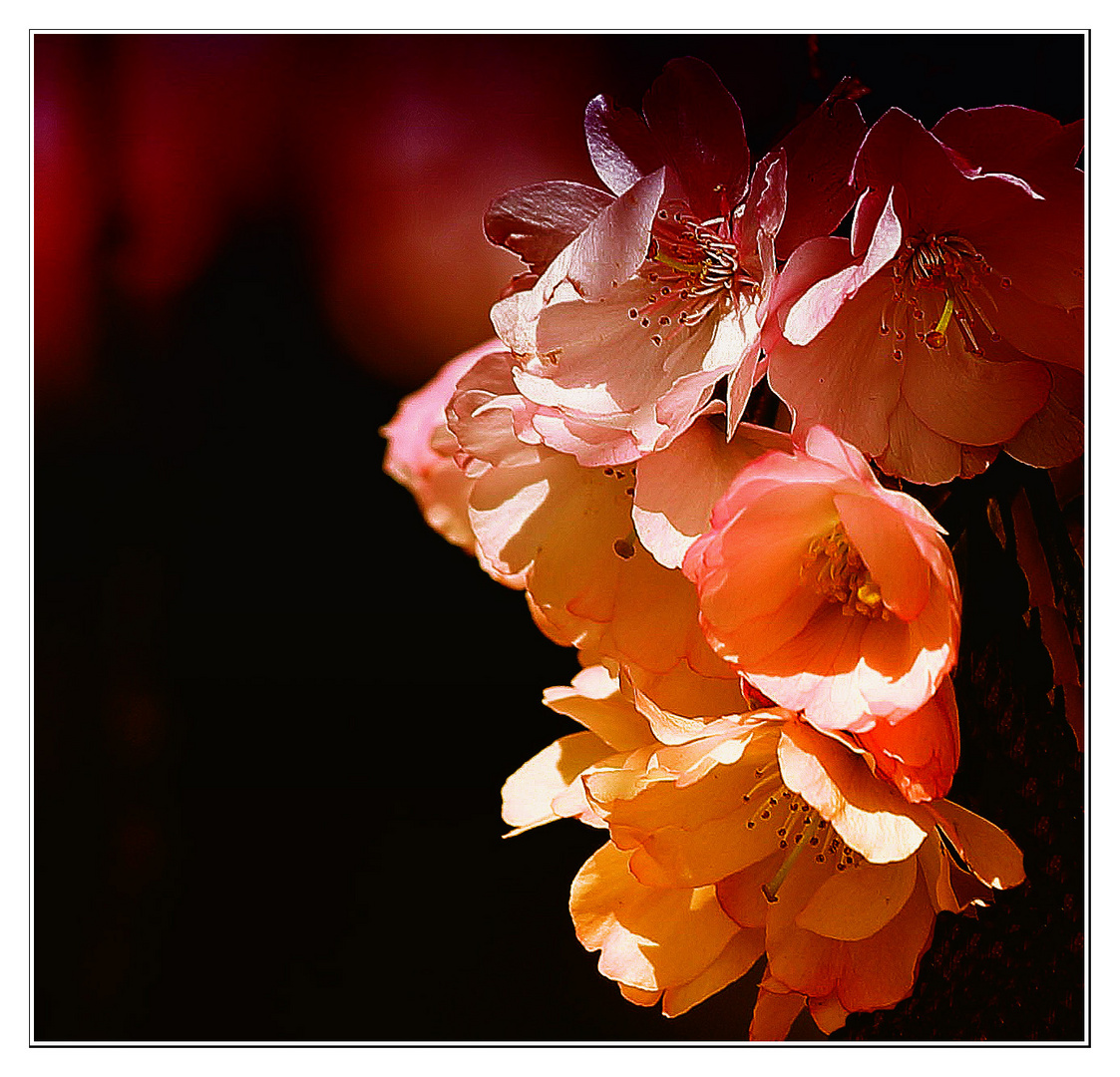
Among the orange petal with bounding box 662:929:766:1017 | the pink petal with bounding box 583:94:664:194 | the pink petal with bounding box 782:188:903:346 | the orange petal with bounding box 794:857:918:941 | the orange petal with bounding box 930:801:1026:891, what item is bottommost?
the orange petal with bounding box 662:929:766:1017

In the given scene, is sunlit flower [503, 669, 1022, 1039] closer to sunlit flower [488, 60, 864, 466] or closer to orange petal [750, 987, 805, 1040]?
orange petal [750, 987, 805, 1040]

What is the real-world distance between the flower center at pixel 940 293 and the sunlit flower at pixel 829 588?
85 mm

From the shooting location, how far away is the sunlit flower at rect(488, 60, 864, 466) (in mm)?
450

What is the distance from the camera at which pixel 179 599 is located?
0.64 metres

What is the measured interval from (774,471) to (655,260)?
0.42 ft

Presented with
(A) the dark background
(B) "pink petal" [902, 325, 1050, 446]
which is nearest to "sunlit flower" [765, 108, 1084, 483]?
(B) "pink petal" [902, 325, 1050, 446]

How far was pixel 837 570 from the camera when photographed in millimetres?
458

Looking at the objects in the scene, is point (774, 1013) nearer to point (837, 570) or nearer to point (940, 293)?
point (837, 570)

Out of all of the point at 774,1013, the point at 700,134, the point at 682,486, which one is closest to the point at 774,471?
the point at 682,486

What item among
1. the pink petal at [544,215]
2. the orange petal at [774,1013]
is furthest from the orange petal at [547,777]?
the pink petal at [544,215]

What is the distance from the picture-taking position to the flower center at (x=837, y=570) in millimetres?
454
